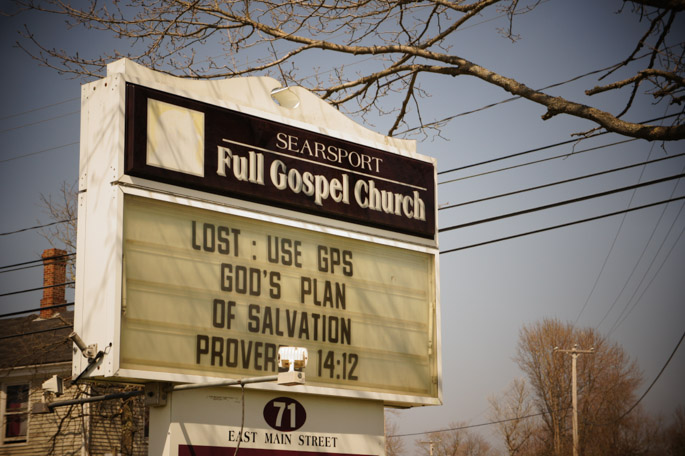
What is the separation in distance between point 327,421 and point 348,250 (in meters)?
1.49

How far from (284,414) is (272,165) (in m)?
2.01

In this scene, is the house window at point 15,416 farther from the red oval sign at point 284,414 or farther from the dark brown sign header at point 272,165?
the red oval sign at point 284,414

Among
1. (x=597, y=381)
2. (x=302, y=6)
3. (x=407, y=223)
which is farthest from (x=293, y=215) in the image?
(x=597, y=381)

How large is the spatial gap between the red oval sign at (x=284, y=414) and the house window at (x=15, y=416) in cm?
1858

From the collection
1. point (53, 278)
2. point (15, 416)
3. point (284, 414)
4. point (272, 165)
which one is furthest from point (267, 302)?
point (15, 416)

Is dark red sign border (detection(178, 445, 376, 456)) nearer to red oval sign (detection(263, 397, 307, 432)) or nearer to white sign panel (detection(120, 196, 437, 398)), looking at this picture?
red oval sign (detection(263, 397, 307, 432))

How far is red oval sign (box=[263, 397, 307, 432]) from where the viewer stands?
7.06m

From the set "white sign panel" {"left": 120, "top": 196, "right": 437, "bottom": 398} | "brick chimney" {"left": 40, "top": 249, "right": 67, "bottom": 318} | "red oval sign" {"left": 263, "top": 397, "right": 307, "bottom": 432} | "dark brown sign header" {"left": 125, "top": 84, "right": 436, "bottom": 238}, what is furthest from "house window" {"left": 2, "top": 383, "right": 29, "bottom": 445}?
"red oval sign" {"left": 263, "top": 397, "right": 307, "bottom": 432}

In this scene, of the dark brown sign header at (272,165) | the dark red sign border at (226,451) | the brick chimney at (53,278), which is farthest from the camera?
the brick chimney at (53,278)

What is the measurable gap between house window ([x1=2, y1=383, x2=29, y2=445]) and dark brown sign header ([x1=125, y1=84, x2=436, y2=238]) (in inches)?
726

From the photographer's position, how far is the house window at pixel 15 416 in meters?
24.0

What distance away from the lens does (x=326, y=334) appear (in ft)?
24.8

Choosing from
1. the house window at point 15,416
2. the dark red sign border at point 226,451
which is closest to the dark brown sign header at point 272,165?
the dark red sign border at point 226,451

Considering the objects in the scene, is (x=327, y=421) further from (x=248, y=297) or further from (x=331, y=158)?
(x=331, y=158)
